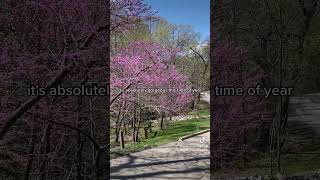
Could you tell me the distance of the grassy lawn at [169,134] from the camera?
32.6 ft

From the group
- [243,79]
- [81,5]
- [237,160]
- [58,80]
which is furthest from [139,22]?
[237,160]

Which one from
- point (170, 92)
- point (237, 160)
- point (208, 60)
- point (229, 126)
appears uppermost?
point (208, 60)

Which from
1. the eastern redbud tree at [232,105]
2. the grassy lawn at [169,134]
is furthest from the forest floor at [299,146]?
the grassy lawn at [169,134]

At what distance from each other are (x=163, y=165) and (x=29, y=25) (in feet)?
15.4

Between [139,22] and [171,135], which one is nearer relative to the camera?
[139,22]

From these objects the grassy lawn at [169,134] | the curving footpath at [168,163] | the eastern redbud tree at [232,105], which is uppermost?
the eastern redbud tree at [232,105]

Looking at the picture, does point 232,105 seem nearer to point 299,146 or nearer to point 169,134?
point 299,146

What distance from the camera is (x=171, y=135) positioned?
1195cm

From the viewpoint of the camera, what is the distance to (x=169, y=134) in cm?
1197

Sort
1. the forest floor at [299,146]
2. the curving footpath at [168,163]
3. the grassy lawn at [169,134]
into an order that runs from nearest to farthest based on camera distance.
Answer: the curving footpath at [168,163], the forest floor at [299,146], the grassy lawn at [169,134]

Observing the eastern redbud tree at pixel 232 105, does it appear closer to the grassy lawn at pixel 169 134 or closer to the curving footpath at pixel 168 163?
the curving footpath at pixel 168 163

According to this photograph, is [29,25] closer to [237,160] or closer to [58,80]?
[58,80]

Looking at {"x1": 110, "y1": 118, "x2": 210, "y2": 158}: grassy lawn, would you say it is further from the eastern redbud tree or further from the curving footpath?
the eastern redbud tree

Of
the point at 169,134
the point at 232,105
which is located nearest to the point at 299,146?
the point at 232,105
